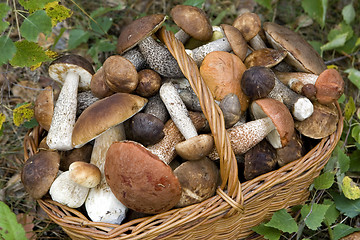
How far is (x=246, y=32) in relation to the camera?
217 centimetres

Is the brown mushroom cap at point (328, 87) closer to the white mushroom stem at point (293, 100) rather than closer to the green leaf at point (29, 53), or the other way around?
the white mushroom stem at point (293, 100)

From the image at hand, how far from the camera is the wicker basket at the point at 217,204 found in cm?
160

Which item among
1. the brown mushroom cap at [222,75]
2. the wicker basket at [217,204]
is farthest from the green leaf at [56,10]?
the brown mushroom cap at [222,75]

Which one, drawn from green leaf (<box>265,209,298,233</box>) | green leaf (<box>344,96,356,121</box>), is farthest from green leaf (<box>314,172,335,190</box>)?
green leaf (<box>344,96,356,121</box>)

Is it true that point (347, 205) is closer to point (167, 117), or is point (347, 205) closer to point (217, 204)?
point (217, 204)

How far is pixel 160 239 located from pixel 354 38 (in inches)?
99.7

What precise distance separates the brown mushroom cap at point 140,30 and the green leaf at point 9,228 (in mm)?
1039

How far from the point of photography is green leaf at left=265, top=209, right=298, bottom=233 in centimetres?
182

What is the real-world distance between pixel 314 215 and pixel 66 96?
4.94 feet

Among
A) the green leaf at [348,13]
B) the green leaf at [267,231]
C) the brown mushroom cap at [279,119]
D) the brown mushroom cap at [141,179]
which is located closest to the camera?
the brown mushroom cap at [141,179]

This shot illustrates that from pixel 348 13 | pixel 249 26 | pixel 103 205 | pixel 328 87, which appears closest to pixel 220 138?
pixel 103 205

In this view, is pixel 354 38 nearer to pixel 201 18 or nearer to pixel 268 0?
pixel 268 0

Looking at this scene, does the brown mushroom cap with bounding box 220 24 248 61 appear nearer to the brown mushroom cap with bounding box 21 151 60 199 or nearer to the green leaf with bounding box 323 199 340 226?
the green leaf with bounding box 323 199 340 226

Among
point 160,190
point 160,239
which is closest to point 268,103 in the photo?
point 160,190
